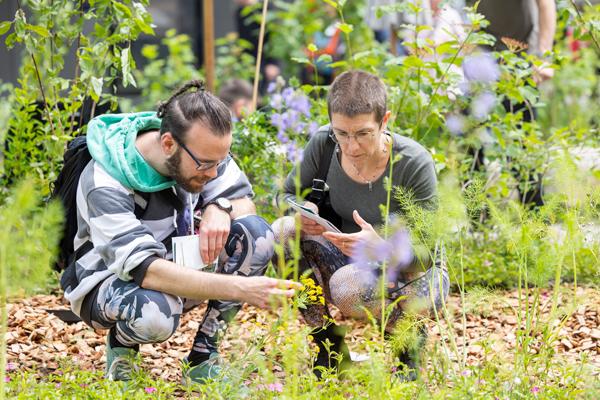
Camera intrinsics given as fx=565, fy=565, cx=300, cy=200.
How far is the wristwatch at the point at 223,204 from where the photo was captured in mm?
2107

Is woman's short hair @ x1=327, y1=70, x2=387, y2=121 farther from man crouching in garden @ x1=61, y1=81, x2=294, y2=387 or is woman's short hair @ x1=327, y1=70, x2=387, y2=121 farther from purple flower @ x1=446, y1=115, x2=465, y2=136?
purple flower @ x1=446, y1=115, x2=465, y2=136

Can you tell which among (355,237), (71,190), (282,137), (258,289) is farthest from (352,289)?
(282,137)

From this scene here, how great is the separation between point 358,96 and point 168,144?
683 millimetres

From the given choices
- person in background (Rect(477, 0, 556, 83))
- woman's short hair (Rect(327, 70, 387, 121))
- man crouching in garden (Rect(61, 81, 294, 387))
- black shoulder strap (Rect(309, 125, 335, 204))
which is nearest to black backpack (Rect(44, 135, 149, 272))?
man crouching in garden (Rect(61, 81, 294, 387))

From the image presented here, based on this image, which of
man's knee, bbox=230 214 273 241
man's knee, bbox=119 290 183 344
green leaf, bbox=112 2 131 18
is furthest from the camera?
green leaf, bbox=112 2 131 18

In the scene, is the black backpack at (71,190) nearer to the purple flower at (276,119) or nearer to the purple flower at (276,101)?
the purple flower at (276,119)

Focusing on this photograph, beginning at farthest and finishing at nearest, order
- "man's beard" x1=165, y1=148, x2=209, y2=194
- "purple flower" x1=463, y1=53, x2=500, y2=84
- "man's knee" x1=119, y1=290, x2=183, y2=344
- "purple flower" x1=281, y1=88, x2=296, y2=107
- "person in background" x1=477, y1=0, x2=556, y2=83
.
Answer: "person in background" x1=477, y1=0, x2=556, y2=83 → "purple flower" x1=281, y1=88, x2=296, y2=107 → "purple flower" x1=463, y1=53, x2=500, y2=84 → "man's beard" x1=165, y1=148, x2=209, y2=194 → "man's knee" x1=119, y1=290, x2=183, y2=344

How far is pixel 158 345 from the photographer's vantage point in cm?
243

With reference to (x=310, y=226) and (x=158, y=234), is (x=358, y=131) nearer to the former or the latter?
(x=310, y=226)

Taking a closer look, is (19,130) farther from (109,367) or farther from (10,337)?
(109,367)

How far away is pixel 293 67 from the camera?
737 centimetres

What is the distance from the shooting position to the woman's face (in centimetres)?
199

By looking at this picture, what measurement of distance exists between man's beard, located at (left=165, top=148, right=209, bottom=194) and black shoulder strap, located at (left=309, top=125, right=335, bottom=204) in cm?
50

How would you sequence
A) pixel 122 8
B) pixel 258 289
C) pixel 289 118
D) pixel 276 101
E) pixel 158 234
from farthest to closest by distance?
1. pixel 276 101
2. pixel 289 118
3. pixel 122 8
4. pixel 158 234
5. pixel 258 289
